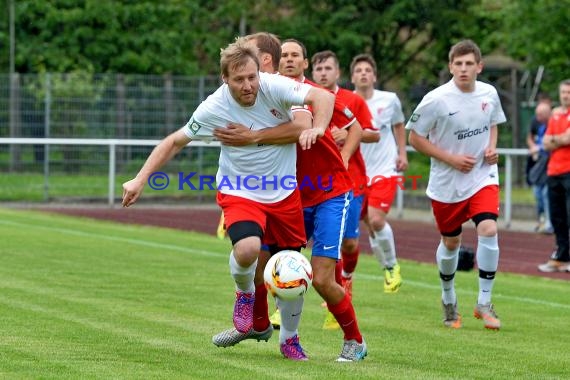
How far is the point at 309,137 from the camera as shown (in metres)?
8.02

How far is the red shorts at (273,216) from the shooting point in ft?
27.9

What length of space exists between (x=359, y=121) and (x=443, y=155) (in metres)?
0.92

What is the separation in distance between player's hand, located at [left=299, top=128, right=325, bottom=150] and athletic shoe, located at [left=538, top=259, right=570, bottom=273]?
868cm

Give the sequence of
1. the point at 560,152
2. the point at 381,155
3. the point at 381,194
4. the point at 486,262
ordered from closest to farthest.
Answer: the point at 486,262 → the point at 381,194 → the point at 381,155 → the point at 560,152

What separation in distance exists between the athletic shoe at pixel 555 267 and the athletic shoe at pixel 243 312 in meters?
8.11

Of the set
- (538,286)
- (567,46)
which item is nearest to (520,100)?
(567,46)

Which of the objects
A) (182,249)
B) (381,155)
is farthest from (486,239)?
(182,249)

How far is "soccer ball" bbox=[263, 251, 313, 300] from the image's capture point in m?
8.24

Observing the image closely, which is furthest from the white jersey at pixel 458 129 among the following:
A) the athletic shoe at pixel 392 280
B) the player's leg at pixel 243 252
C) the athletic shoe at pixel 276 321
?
the player's leg at pixel 243 252

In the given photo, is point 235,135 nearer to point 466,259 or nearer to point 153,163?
point 153,163

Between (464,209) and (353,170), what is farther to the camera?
(353,170)

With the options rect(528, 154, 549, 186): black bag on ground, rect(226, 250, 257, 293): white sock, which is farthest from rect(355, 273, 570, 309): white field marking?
rect(528, 154, 549, 186): black bag on ground

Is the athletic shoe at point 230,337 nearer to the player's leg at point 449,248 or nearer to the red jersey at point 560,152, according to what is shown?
the player's leg at point 449,248

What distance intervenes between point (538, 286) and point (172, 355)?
6774 mm
